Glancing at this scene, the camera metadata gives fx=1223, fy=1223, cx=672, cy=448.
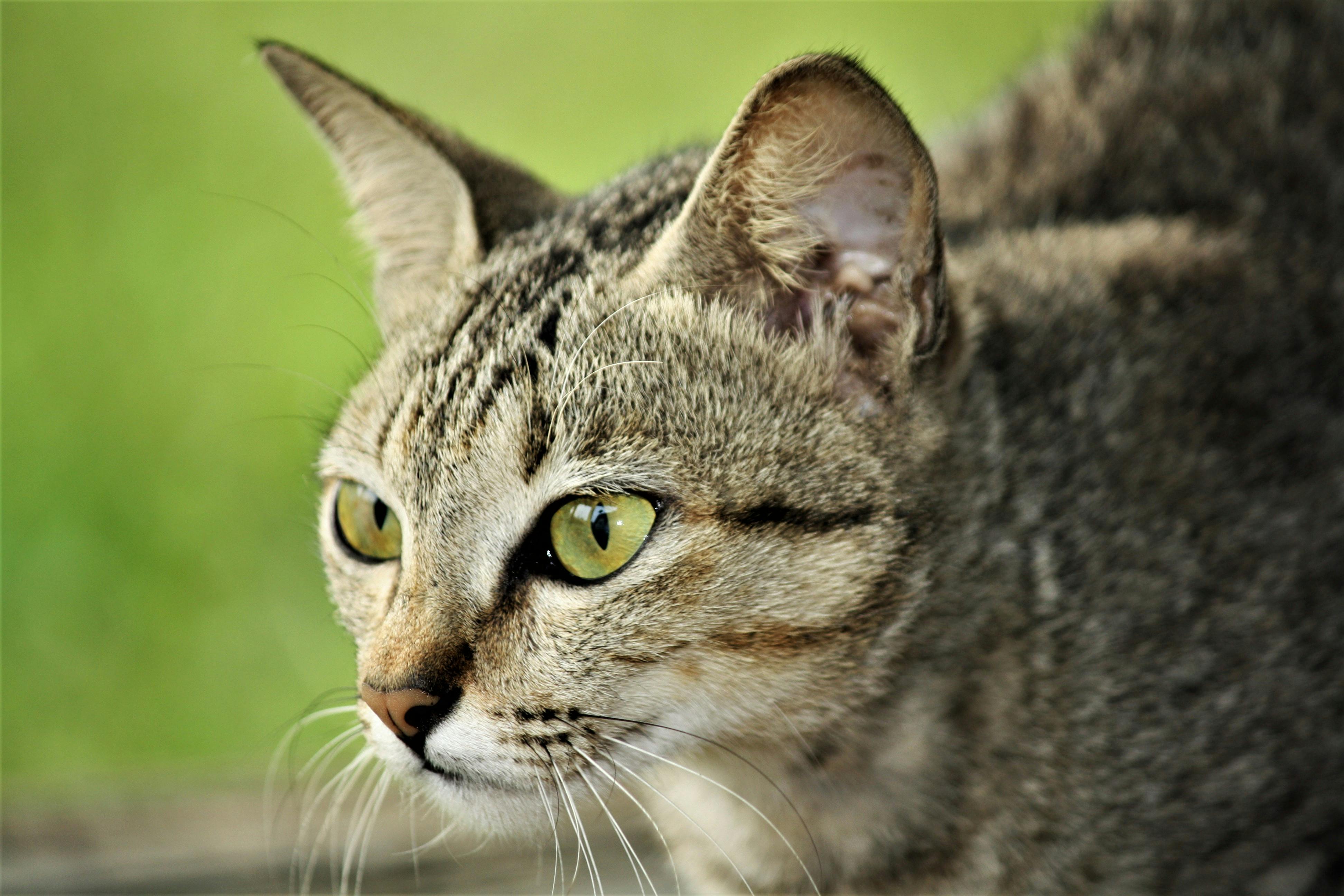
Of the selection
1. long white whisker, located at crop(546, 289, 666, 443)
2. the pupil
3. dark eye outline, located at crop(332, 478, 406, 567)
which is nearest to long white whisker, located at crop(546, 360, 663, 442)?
long white whisker, located at crop(546, 289, 666, 443)

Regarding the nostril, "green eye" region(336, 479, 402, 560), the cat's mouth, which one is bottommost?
the cat's mouth

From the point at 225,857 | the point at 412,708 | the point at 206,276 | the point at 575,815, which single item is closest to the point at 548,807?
the point at 575,815

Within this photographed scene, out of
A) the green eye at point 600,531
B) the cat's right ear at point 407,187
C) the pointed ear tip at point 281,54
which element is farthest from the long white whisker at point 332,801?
the pointed ear tip at point 281,54

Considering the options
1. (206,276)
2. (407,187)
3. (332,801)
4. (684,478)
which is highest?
(206,276)

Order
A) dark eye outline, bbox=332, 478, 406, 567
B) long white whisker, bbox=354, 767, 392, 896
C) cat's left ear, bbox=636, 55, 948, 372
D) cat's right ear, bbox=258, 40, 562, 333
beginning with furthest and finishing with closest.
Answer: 1. cat's right ear, bbox=258, 40, 562, 333
2. dark eye outline, bbox=332, 478, 406, 567
3. long white whisker, bbox=354, 767, 392, 896
4. cat's left ear, bbox=636, 55, 948, 372

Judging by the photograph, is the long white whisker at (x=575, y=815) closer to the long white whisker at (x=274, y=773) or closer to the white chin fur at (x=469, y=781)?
the white chin fur at (x=469, y=781)

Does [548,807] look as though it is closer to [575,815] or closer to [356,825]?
[575,815]

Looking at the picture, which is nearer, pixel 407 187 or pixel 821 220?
pixel 821 220

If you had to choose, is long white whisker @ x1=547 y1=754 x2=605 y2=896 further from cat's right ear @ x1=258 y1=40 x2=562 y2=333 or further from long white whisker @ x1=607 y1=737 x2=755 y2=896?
cat's right ear @ x1=258 y1=40 x2=562 y2=333
